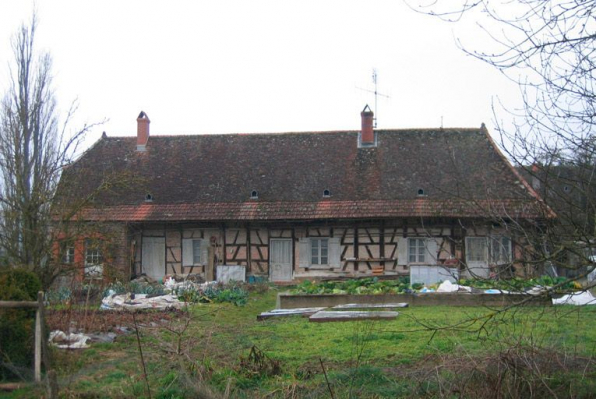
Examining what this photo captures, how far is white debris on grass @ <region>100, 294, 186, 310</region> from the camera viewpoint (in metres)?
17.6

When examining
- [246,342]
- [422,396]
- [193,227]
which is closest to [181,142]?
[193,227]

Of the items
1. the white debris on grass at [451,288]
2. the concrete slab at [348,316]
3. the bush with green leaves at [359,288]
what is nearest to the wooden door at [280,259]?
the bush with green leaves at [359,288]

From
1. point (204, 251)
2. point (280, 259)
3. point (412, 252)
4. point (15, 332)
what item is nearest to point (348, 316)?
point (15, 332)

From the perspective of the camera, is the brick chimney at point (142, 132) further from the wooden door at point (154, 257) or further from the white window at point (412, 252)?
the white window at point (412, 252)

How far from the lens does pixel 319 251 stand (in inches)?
1053

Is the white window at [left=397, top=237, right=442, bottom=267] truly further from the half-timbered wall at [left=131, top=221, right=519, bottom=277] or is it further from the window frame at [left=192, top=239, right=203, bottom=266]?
the window frame at [left=192, top=239, right=203, bottom=266]

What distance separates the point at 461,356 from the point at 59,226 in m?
8.99

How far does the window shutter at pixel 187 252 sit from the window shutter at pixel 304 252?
14.7 feet

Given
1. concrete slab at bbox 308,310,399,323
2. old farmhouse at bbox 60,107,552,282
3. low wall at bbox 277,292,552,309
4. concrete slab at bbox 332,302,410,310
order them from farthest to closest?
old farmhouse at bbox 60,107,552,282 → low wall at bbox 277,292,552,309 → concrete slab at bbox 332,302,410,310 → concrete slab at bbox 308,310,399,323

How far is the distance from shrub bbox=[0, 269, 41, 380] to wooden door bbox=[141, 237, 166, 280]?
18055 millimetres

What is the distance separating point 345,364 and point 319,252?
17198 mm

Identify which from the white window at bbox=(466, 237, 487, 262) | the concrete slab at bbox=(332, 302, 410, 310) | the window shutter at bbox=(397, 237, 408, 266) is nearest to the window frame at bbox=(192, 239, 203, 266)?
the window shutter at bbox=(397, 237, 408, 266)

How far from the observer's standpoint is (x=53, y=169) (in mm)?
14852

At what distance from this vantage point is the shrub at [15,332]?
9.21m
